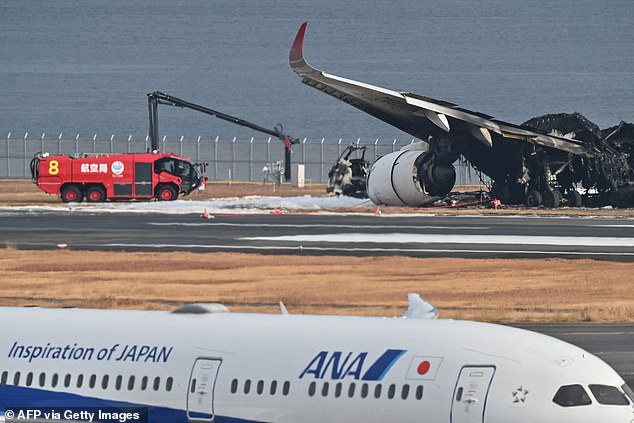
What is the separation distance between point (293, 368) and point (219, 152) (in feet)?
545

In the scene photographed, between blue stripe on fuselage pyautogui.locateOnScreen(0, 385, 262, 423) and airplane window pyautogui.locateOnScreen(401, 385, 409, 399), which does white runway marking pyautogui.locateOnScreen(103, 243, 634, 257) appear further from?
airplane window pyautogui.locateOnScreen(401, 385, 409, 399)

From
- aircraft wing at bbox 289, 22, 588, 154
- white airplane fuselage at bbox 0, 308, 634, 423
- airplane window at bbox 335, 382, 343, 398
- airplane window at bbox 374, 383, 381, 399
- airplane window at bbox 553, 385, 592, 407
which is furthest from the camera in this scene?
aircraft wing at bbox 289, 22, 588, 154

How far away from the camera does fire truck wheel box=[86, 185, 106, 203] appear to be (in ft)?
395

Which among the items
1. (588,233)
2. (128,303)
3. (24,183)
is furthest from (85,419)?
(24,183)

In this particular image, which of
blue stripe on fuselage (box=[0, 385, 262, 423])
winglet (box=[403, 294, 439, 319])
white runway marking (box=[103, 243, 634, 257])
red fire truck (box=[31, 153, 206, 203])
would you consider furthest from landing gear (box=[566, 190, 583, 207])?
blue stripe on fuselage (box=[0, 385, 262, 423])

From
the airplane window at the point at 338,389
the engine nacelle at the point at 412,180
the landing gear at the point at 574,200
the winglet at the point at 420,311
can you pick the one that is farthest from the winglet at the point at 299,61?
the airplane window at the point at 338,389

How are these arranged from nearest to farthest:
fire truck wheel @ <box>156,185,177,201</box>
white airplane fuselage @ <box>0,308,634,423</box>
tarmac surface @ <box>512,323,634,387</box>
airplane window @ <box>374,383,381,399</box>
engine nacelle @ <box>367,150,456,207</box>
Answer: white airplane fuselage @ <box>0,308,634,423</box> < airplane window @ <box>374,383,381,399</box> < tarmac surface @ <box>512,323,634,387</box> < engine nacelle @ <box>367,150,456,207</box> < fire truck wheel @ <box>156,185,177,201</box>

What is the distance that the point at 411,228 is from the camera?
82.5 metres

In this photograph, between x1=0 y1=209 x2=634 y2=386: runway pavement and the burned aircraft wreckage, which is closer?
x1=0 y1=209 x2=634 y2=386: runway pavement

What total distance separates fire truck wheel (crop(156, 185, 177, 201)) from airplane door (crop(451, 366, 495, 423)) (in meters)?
108

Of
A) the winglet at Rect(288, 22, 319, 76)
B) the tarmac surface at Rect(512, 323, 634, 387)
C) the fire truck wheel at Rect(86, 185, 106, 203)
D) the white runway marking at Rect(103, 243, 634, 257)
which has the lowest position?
the tarmac surface at Rect(512, 323, 634, 387)

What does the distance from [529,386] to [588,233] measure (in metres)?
63.4

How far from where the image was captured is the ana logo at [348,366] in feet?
56.2

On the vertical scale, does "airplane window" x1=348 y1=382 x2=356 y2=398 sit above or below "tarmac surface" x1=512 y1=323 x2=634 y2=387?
above
